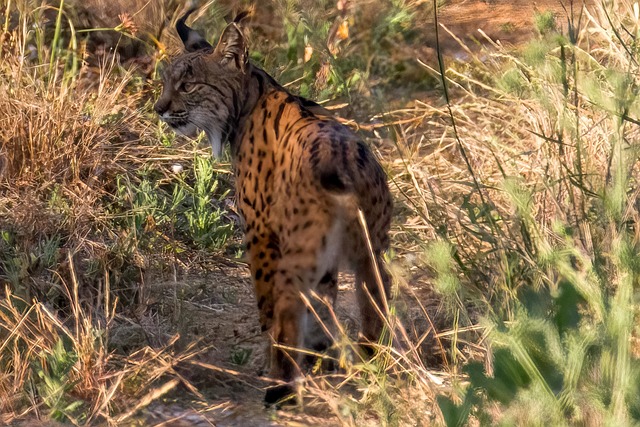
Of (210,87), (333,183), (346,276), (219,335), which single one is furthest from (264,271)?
(346,276)

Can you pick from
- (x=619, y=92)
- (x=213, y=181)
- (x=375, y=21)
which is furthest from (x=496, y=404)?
(x=375, y=21)

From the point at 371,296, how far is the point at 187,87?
1.30 m

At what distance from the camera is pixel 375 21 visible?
27.8ft

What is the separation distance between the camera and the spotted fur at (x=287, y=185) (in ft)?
13.9

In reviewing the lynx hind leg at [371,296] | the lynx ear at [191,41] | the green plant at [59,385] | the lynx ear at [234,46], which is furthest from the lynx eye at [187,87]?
the green plant at [59,385]

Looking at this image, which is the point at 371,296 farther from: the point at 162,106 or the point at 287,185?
the point at 162,106

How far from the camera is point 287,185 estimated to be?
442 centimetres

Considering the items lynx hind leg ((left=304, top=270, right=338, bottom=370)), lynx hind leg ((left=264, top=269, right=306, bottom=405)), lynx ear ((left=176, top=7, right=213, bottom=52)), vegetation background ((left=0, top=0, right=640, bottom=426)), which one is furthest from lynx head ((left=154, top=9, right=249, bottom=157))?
lynx hind leg ((left=264, top=269, right=306, bottom=405))

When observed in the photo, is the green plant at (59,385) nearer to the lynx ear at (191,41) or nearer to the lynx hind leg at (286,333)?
the lynx hind leg at (286,333)

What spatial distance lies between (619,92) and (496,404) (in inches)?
36.6

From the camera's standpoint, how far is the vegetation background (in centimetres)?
324

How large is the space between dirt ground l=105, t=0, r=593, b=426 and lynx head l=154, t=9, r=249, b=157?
0.69 meters

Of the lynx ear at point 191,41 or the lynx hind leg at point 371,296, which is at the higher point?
the lynx ear at point 191,41

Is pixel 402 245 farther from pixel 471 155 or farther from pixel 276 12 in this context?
pixel 276 12
